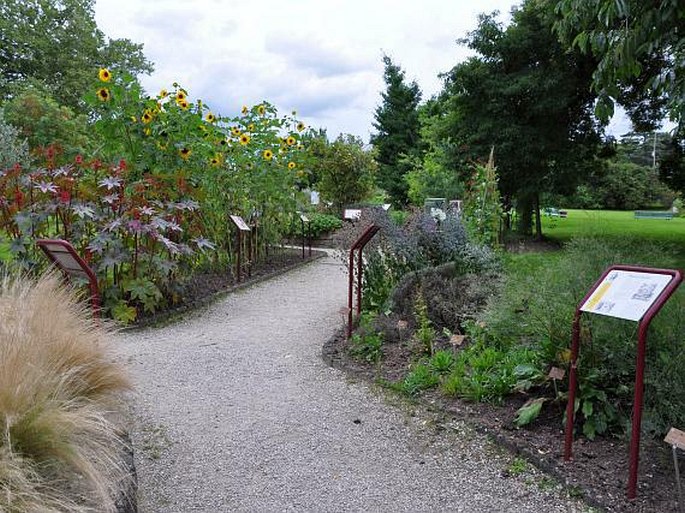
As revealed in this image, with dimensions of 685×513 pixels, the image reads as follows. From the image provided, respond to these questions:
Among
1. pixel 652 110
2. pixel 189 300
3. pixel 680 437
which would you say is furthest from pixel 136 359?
pixel 652 110

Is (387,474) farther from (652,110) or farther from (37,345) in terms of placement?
(652,110)

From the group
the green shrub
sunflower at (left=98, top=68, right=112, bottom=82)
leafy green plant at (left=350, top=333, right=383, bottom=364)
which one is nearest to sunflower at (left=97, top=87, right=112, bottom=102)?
sunflower at (left=98, top=68, right=112, bottom=82)

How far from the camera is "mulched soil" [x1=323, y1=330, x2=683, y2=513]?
2348 mm

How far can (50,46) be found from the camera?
24500mm

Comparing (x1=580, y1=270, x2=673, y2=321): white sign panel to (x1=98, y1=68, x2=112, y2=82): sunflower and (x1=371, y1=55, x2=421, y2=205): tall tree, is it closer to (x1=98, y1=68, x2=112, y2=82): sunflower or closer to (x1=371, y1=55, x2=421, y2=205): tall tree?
(x1=98, y1=68, x2=112, y2=82): sunflower

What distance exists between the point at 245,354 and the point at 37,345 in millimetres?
2563

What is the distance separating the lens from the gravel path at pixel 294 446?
2.47 meters

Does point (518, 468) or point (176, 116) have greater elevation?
point (176, 116)

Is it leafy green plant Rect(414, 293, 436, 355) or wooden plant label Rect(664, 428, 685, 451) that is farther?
leafy green plant Rect(414, 293, 436, 355)

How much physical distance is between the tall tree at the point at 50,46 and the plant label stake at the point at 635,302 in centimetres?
2542

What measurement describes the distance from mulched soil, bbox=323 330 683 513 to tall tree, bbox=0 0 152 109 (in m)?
24.9

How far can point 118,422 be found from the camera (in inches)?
98.8

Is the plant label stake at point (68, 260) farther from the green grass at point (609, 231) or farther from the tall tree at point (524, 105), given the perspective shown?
the tall tree at point (524, 105)

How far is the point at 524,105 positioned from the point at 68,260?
11.3 meters
